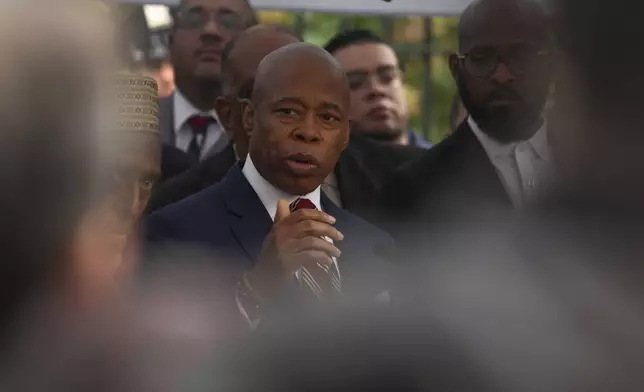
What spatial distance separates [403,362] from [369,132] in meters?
2.42

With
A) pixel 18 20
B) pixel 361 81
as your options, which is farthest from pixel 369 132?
pixel 18 20

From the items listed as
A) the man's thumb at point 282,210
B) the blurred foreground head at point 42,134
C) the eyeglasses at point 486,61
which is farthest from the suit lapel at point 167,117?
the blurred foreground head at point 42,134

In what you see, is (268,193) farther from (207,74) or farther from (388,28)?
(388,28)

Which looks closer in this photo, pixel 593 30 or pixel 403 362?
pixel 593 30

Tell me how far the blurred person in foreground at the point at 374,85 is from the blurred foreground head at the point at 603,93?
254cm

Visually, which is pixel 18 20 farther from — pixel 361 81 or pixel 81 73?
pixel 361 81

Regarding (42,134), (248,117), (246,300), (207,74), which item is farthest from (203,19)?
(42,134)

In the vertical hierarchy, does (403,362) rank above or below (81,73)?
below

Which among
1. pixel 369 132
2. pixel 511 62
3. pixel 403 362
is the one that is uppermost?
pixel 511 62

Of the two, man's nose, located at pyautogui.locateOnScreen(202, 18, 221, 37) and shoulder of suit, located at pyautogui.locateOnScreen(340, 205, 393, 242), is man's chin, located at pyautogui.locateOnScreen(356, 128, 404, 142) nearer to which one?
man's nose, located at pyautogui.locateOnScreen(202, 18, 221, 37)

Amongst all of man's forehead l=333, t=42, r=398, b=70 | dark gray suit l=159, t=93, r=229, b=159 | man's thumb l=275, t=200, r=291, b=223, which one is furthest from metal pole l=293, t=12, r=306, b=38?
man's thumb l=275, t=200, r=291, b=223

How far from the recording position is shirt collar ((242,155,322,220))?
83.3 inches

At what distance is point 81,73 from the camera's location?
2.10 feet

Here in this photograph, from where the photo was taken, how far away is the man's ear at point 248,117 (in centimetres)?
222
